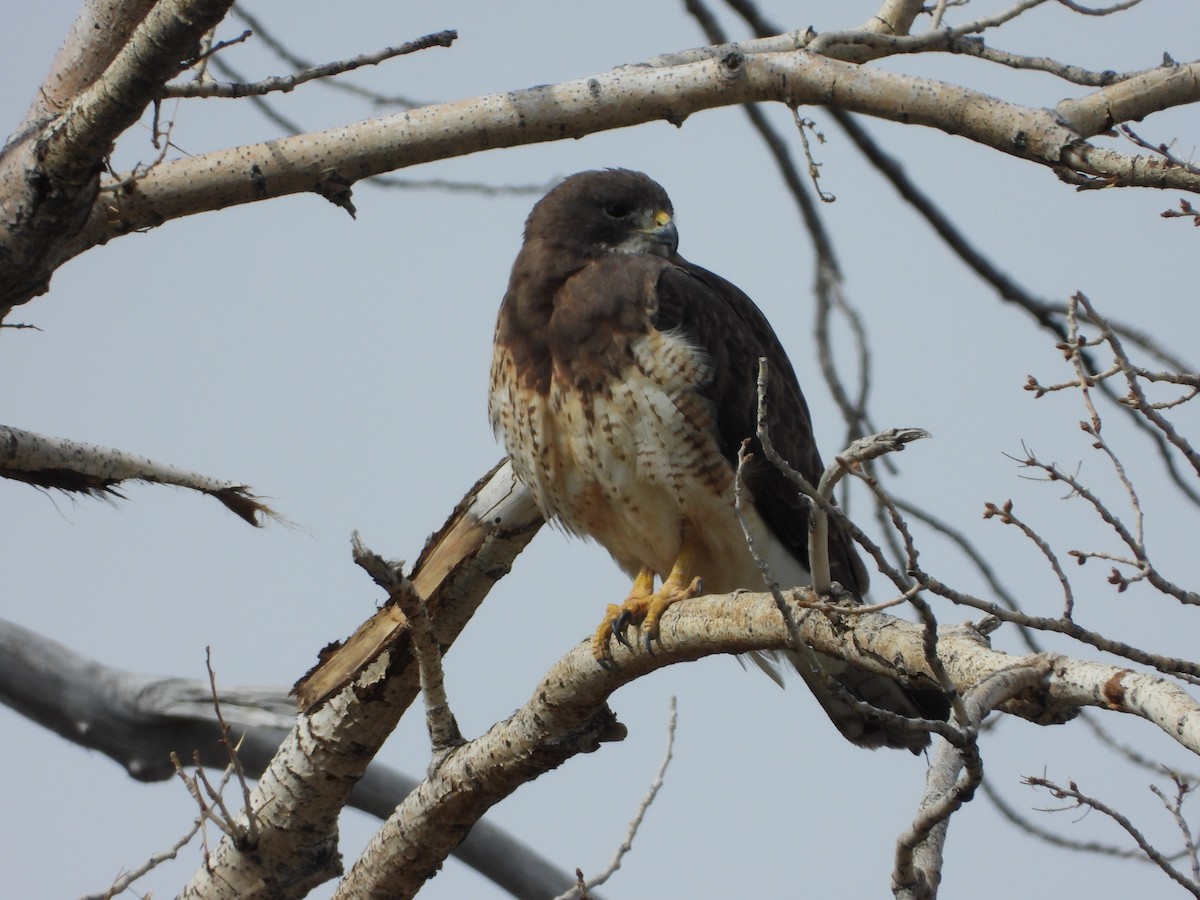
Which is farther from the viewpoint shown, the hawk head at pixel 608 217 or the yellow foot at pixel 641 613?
the hawk head at pixel 608 217

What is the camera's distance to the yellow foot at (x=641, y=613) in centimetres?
370

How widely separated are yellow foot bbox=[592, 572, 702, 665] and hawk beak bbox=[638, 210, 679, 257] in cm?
127

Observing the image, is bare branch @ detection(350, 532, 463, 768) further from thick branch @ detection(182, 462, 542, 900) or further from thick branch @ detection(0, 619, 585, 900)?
thick branch @ detection(0, 619, 585, 900)

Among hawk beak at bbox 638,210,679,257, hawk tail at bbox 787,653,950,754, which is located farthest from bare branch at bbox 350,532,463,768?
hawk beak at bbox 638,210,679,257

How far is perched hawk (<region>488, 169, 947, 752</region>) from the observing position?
4164 millimetres

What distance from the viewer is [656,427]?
4137 mm

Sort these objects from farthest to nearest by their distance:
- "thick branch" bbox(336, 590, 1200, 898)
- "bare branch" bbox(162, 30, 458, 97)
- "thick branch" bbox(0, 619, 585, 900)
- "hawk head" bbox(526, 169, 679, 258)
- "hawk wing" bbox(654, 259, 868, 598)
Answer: "thick branch" bbox(0, 619, 585, 900)
"hawk head" bbox(526, 169, 679, 258)
"hawk wing" bbox(654, 259, 868, 598)
"bare branch" bbox(162, 30, 458, 97)
"thick branch" bbox(336, 590, 1200, 898)

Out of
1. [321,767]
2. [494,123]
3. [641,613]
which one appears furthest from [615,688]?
[494,123]

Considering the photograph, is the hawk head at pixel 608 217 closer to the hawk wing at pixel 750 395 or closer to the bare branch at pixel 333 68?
the hawk wing at pixel 750 395

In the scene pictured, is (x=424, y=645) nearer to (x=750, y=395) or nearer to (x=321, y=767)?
(x=321, y=767)

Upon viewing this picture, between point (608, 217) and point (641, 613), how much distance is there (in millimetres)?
1671

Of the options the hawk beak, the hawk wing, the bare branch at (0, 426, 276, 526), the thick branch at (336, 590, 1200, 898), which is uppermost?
the hawk beak

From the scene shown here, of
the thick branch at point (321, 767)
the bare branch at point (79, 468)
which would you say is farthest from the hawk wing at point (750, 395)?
the bare branch at point (79, 468)

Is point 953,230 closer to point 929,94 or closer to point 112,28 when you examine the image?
point 929,94
